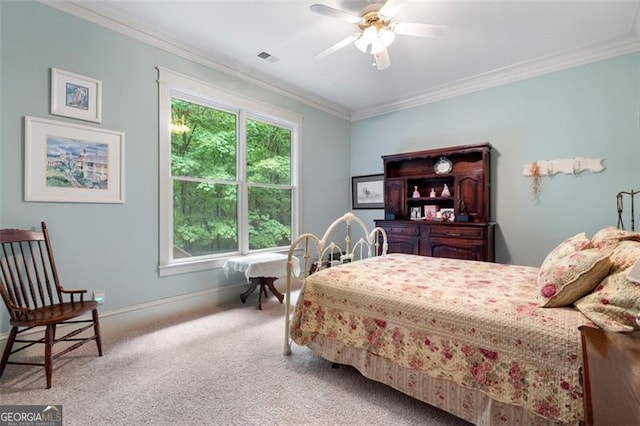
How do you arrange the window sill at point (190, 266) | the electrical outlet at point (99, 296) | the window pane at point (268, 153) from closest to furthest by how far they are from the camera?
the electrical outlet at point (99, 296)
the window sill at point (190, 266)
the window pane at point (268, 153)

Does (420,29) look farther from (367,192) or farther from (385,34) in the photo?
(367,192)

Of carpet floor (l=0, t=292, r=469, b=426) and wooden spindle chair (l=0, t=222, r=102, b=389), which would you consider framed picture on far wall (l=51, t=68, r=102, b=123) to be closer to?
wooden spindle chair (l=0, t=222, r=102, b=389)

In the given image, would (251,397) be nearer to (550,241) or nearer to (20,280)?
(20,280)

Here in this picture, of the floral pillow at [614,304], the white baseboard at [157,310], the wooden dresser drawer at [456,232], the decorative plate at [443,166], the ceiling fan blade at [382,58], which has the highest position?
the ceiling fan blade at [382,58]

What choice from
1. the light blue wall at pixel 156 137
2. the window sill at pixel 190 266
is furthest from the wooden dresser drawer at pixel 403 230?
the window sill at pixel 190 266

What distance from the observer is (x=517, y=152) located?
3.81 metres

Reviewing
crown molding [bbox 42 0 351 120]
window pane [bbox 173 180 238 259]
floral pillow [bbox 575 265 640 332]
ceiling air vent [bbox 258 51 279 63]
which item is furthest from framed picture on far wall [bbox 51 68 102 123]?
floral pillow [bbox 575 265 640 332]

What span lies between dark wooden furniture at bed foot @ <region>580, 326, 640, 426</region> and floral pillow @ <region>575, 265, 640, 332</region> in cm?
10

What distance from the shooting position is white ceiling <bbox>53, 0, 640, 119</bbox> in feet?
8.63

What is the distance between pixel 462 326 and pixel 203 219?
2.96 meters

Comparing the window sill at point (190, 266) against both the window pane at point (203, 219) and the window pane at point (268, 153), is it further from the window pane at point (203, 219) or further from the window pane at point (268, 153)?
the window pane at point (268, 153)

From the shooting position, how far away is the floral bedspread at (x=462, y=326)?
1.31 meters

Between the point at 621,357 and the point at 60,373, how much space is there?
9.98 feet

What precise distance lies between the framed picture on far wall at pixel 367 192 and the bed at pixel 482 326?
9.81ft
